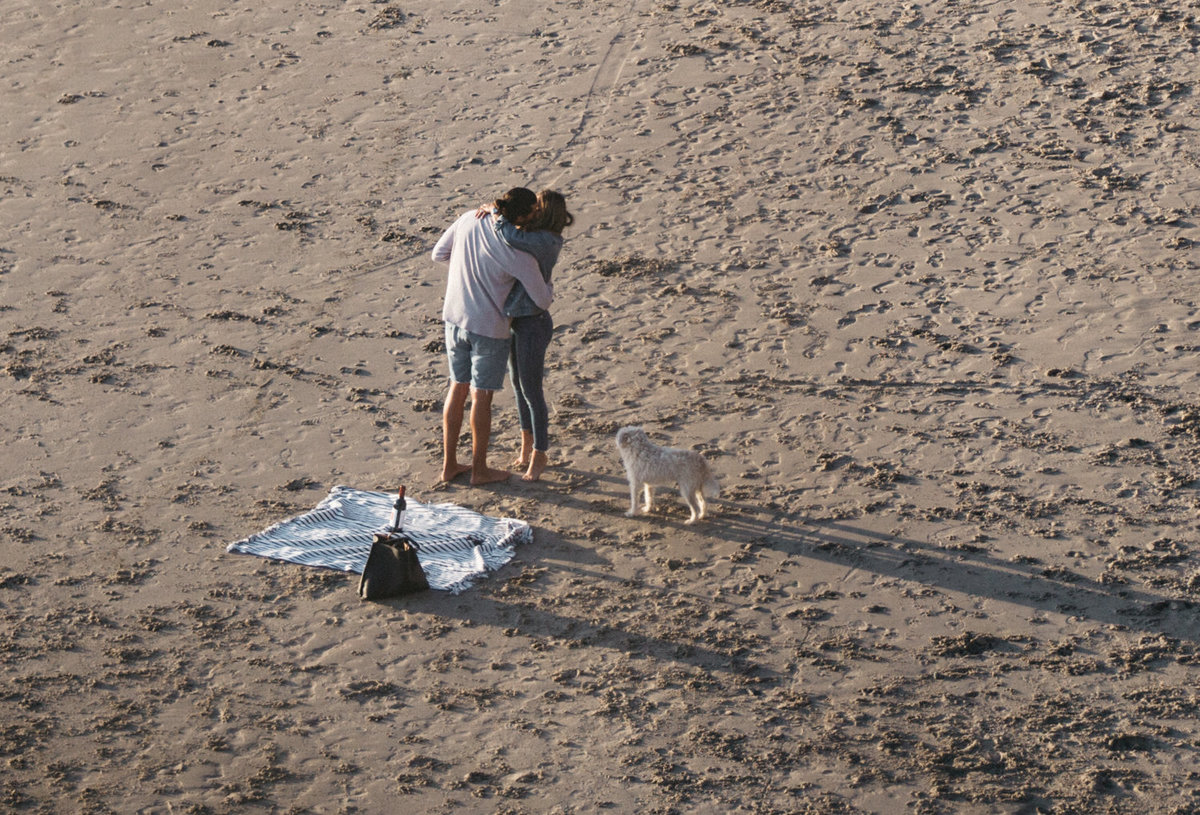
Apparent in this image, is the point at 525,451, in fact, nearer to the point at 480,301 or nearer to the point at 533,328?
the point at 533,328

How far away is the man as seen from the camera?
7352 millimetres

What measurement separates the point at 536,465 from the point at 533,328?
82 centimetres

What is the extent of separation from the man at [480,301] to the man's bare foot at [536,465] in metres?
0.27

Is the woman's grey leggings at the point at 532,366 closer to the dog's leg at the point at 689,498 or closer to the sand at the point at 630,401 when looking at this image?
the sand at the point at 630,401

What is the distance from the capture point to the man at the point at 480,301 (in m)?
7.35

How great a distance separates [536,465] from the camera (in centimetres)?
791

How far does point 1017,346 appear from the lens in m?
8.78

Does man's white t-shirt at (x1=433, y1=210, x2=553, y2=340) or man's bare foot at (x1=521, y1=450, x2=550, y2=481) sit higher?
man's white t-shirt at (x1=433, y1=210, x2=553, y2=340)

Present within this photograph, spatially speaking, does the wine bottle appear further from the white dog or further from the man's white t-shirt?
the white dog

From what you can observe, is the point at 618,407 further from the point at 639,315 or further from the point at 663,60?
the point at 663,60

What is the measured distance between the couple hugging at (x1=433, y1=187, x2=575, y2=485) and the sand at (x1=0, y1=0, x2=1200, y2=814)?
0.41 m

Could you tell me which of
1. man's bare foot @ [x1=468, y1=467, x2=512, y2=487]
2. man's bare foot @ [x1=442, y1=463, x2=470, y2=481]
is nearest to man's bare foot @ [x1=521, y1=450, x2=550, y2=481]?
man's bare foot @ [x1=468, y1=467, x2=512, y2=487]

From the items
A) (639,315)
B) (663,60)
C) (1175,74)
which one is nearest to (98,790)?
(639,315)

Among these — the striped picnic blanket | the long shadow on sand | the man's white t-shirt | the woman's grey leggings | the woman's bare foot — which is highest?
the man's white t-shirt
